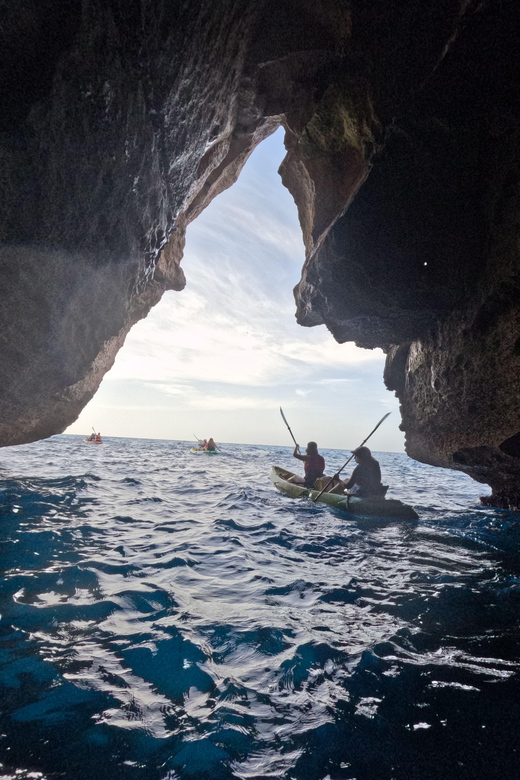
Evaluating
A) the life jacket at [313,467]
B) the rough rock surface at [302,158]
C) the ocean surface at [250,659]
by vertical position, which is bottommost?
the ocean surface at [250,659]

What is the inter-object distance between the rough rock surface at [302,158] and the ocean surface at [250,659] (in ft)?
11.5

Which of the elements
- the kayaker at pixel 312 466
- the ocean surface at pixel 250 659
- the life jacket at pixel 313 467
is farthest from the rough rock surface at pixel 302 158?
the life jacket at pixel 313 467

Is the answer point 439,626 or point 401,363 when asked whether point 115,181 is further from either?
point 401,363

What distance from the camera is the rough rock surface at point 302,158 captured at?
4137mm

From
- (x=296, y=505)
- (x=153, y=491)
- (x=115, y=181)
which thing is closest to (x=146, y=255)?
(x=115, y=181)

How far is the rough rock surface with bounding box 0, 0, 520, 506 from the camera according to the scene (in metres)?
4.14

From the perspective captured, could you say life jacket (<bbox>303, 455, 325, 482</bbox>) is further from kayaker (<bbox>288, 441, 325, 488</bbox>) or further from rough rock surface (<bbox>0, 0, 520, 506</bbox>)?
rough rock surface (<bbox>0, 0, 520, 506</bbox>)

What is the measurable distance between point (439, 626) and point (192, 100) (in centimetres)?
778

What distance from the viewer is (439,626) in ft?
10.7

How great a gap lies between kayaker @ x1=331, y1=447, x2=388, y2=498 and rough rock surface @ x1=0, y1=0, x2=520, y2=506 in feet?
5.90

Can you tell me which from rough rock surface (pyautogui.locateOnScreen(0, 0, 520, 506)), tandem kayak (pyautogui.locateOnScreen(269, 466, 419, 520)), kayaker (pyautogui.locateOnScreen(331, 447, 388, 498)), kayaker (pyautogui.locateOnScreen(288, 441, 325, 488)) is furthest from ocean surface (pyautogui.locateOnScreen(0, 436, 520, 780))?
kayaker (pyautogui.locateOnScreen(288, 441, 325, 488))

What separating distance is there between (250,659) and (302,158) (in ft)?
30.6

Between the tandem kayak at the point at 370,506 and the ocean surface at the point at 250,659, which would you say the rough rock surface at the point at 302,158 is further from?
the ocean surface at the point at 250,659

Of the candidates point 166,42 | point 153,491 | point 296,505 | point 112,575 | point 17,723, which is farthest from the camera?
point 153,491
